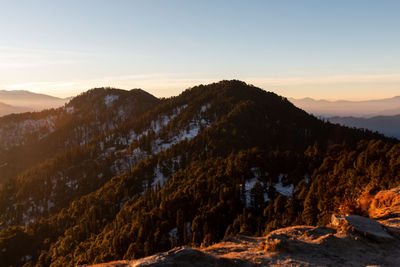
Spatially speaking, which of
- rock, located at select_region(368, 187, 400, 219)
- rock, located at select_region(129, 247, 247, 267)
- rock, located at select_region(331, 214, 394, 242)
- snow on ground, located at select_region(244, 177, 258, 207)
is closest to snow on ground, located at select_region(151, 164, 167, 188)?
snow on ground, located at select_region(244, 177, 258, 207)

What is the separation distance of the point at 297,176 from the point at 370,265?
3838 inches

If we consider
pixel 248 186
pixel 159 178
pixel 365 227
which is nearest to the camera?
pixel 365 227

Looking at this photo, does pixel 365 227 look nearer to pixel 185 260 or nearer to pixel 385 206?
pixel 385 206

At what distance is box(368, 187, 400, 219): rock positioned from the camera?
21.4 m

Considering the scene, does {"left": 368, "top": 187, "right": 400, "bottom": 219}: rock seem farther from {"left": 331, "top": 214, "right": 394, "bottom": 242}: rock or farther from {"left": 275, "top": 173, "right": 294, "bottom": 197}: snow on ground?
{"left": 275, "top": 173, "right": 294, "bottom": 197}: snow on ground

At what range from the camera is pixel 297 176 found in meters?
105

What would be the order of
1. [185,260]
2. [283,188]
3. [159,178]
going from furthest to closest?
[159,178] → [283,188] → [185,260]

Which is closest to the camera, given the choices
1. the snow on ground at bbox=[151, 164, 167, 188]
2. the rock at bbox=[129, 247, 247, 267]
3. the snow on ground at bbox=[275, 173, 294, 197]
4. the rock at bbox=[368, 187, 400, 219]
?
the rock at bbox=[129, 247, 247, 267]

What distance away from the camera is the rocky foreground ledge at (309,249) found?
47.2ft

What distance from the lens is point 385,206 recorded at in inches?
934

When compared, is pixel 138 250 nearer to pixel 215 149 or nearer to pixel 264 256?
pixel 264 256

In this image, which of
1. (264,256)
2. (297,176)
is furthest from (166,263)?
(297,176)

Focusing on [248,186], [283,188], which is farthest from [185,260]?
[248,186]

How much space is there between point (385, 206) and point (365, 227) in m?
9.36
